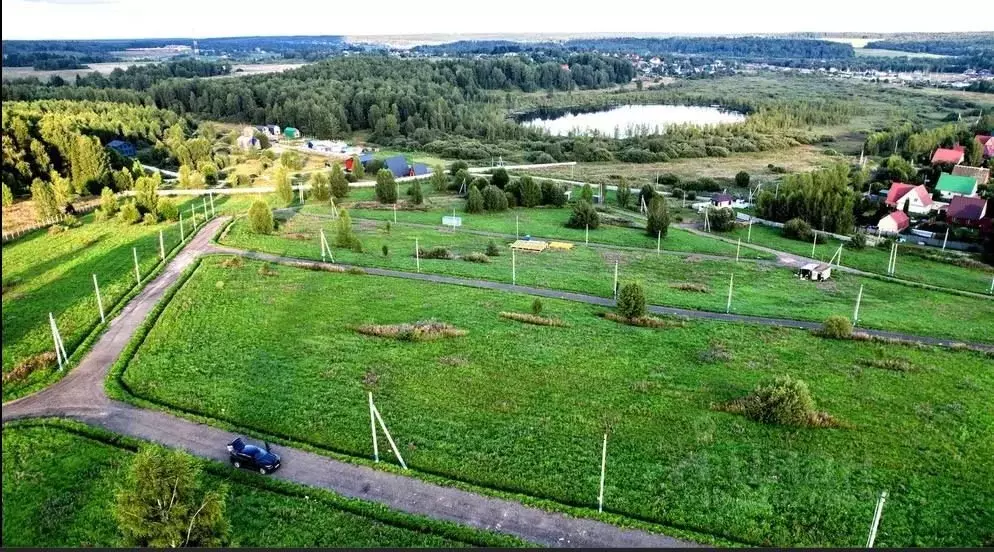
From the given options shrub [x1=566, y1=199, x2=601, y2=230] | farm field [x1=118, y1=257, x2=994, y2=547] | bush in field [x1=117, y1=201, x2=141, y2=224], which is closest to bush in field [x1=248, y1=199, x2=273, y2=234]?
bush in field [x1=117, y1=201, x2=141, y2=224]

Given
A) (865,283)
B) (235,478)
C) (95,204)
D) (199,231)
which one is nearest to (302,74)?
(95,204)

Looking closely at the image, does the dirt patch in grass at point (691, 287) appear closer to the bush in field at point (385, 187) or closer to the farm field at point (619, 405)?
the farm field at point (619, 405)

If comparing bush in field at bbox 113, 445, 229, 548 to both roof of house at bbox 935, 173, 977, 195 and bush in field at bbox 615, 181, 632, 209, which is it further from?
roof of house at bbox 935, 173, 977, 195

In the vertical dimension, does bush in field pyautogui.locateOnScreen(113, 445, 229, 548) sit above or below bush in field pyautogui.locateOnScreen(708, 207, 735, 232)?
above

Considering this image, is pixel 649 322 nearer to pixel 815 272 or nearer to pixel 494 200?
pixel 815 272

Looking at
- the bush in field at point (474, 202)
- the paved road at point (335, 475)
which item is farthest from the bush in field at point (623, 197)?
the paved road at point (335, 475)

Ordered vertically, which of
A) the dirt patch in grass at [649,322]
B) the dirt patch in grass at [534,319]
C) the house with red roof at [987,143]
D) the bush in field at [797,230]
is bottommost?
the bush in field at [797,230]
